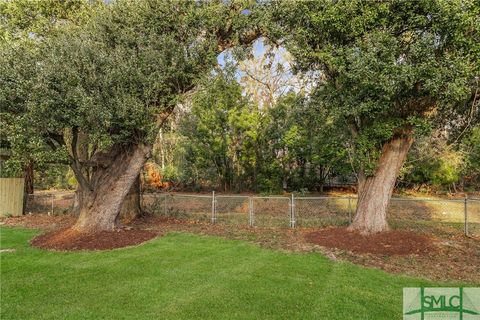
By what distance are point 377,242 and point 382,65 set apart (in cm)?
447

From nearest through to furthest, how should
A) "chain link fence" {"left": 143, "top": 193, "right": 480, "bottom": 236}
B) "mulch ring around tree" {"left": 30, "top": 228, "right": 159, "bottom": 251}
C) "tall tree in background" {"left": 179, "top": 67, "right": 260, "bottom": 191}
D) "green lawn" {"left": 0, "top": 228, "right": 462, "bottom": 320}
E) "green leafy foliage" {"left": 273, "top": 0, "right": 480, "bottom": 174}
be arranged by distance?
"green lawn" {"left": 0, "top": 228, "right": 462, "bottom": 320} → "green leafy foliage" {"left": 273, "top": 0, "right": 480, "bottom": 174} → "mulch ring around tree" {"left": 30, "top": 228, "right": 159, "bottom": 251} → "chain link fence" {"left": 143, "top": 193, "right": 480, "bottom": 236} → "tall tree in background" {"left": 179, "top": 67, "right": 260, "bottom": 191}

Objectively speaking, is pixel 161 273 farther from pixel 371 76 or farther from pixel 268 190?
pixel 268 190

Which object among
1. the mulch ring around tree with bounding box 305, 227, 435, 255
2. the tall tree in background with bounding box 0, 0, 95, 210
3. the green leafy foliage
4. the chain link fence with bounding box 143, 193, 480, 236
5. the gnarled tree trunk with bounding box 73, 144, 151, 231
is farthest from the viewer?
the chain link fence with bounding box 143, 193, 480, 236

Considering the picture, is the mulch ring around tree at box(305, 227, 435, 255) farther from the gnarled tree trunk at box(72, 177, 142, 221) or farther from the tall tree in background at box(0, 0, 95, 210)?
the tall tree in background at box(0, 0, 95, 210)

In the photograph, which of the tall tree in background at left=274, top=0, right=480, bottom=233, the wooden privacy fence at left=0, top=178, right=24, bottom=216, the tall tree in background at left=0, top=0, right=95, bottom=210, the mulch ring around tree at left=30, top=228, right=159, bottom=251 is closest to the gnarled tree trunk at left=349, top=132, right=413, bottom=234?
the tall tree in background at left=274, top=0, right=480, bottom=233

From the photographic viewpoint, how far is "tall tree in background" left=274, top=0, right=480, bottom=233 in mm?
8227

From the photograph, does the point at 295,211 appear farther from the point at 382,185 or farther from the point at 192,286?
the point at 192,286

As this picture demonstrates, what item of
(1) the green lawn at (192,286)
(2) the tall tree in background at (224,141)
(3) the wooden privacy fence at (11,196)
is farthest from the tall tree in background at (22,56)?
(2) the tall tree in background at (224,141)

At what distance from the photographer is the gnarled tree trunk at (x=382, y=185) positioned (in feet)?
33.8

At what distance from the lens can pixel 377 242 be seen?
958 cm

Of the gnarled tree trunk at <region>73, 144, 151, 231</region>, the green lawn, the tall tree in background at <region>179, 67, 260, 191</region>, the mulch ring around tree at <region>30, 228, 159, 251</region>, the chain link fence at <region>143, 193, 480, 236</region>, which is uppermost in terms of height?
the tall tree in background at <region>179, 67, 260, 191</region>

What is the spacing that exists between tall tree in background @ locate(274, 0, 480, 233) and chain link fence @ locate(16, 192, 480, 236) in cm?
231

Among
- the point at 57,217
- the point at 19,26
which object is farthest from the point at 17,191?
the point at 19,26

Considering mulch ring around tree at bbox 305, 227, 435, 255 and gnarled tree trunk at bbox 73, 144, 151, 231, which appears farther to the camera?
gnarled tree trunk at bbox 73, 144, 151, 231
